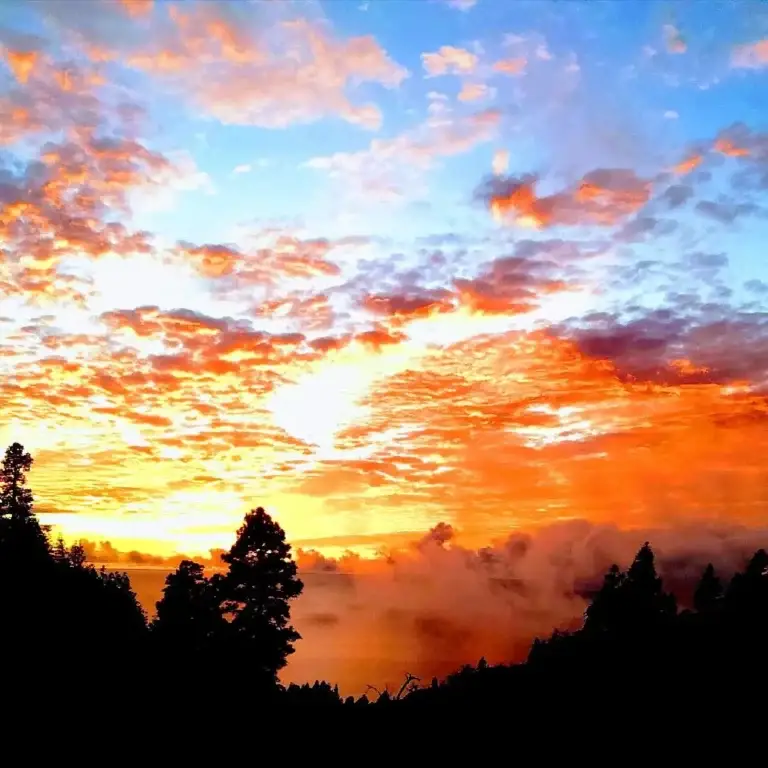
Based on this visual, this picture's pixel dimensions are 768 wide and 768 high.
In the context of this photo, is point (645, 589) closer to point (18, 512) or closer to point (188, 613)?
point (188, 613)

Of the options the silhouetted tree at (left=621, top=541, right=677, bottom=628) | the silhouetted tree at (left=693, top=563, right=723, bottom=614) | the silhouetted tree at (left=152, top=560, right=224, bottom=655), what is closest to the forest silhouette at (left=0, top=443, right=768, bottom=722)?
A: the silhouetted tree at (left=152, top=560, right=224, bottom=655)

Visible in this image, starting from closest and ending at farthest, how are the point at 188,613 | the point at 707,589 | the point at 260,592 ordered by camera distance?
the point at 188,613
the point at 260,592
the point at 707,589

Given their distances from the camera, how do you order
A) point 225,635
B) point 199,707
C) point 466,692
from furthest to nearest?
point 225,635 → point 199,707 → point 466,692

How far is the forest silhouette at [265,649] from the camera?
1875 centimetres

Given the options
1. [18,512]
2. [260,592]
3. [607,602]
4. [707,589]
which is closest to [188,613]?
[260,592]

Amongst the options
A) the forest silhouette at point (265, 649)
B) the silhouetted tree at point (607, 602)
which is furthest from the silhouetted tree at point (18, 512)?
the silhouetted tree at point (607, 602)

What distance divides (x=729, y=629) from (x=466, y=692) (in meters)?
10.4

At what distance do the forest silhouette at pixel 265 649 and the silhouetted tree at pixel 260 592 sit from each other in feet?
0.22

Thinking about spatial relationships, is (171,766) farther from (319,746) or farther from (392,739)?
(392,739)

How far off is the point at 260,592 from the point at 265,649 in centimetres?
330

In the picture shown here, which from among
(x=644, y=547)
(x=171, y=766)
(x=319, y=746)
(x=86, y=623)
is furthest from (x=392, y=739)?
(x=644, y=547)

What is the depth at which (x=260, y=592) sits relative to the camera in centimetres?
4047

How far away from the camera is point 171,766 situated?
1836 centimetres

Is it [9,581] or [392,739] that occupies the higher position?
[9,581]
